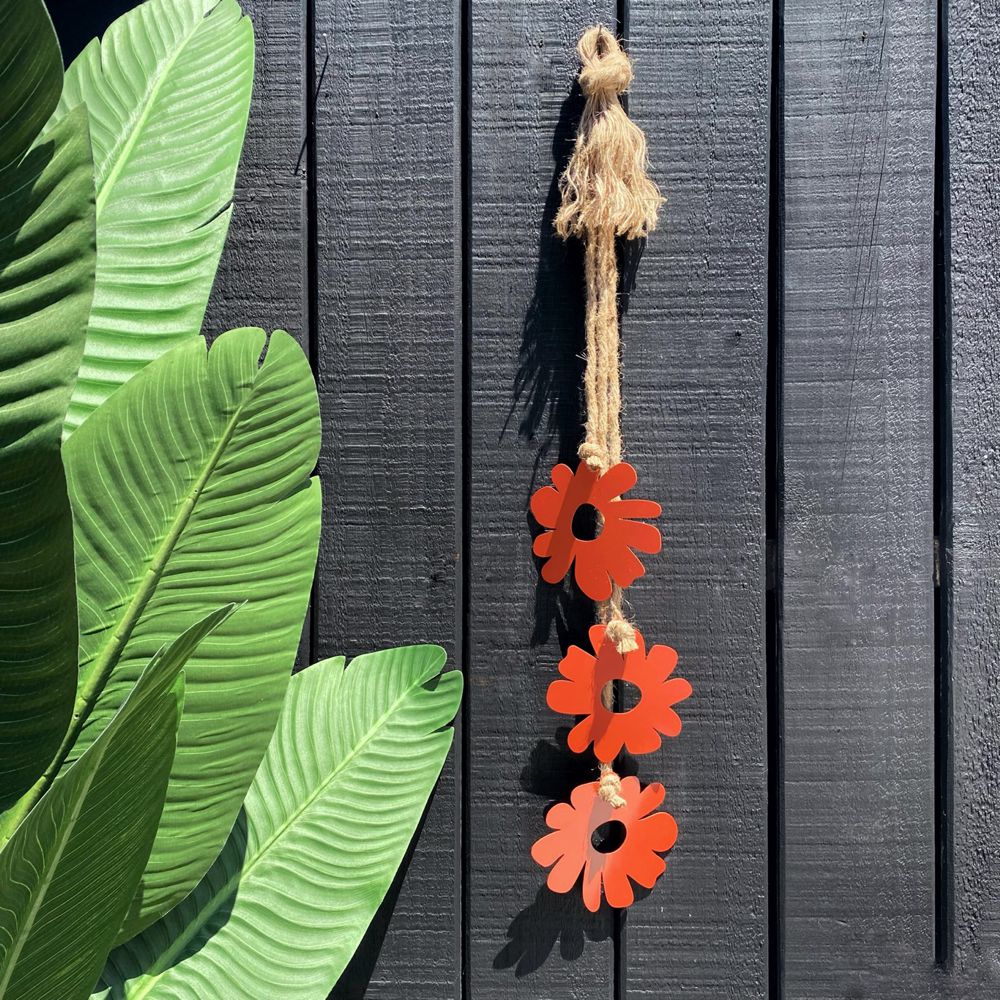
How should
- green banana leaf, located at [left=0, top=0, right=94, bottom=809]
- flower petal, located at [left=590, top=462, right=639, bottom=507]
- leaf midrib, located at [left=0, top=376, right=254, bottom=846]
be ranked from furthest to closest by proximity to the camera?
flower petal, located at [left=590, top=462, right=639, bottom=507] < leaf midrib, located at [left=0, top=376, right=254, bottom=846] < green banana leaf, located at [left=0, top=0, right=94, bottom=809]

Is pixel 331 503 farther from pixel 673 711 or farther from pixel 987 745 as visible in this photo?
pixel 987 745

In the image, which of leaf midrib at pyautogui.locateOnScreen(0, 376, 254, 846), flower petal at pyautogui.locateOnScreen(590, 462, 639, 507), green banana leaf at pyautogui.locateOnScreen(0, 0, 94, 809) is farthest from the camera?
flower petal at pyautogui.locateOnScreen(590, 462, 639, 507)

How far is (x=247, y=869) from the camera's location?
0.59 metres

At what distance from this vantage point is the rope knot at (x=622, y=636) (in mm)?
666

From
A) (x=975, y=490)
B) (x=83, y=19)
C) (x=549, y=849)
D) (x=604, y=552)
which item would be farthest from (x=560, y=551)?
(x=83, y=19)

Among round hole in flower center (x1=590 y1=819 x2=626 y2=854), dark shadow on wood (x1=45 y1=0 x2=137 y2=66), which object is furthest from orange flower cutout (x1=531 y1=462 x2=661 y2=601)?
dark shadow on wood (x1=45 y1=0 x2=137 y2=66)

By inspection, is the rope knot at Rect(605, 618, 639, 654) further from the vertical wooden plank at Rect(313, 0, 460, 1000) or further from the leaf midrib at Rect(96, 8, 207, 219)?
the leaf midrib at Rect(96, 8, 207, 219)

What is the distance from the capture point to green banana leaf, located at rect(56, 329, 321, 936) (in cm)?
50

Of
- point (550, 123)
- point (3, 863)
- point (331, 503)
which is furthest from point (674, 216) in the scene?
point (3, 863)

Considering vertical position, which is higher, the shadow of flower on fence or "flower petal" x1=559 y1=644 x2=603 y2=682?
"flower petal" x1=559 y1=644 x2=603 y2=682

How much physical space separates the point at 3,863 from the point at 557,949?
1.72 feet

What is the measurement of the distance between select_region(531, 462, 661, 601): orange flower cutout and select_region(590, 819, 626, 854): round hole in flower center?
A: 0.73 ft

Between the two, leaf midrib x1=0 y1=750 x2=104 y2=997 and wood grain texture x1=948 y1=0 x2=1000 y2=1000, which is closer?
leaf midrib x1=0 y1=750 x2=104 y2=997

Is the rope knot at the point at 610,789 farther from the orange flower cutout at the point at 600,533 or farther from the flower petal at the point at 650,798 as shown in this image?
the orange flower cutout at the point at 600,533
